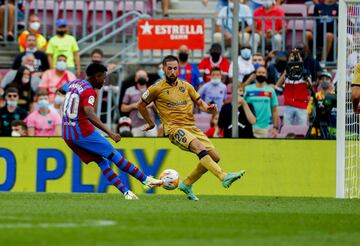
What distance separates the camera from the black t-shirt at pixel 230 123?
22922 mm

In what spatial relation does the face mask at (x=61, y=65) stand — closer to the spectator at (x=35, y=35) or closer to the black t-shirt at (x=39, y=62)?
the black t-shirt at (x=39, y=62)

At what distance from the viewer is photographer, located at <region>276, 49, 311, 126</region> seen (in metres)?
22.5

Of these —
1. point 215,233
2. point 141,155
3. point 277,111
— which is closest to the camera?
point 215,233

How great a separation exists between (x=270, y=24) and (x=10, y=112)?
6.03 metres

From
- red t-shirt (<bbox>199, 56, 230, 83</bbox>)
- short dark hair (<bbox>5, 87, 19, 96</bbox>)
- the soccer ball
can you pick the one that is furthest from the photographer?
the soccer ball

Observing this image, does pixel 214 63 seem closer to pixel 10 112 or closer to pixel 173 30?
pixel 173 30

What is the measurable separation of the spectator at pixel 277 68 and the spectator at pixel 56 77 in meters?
4.11

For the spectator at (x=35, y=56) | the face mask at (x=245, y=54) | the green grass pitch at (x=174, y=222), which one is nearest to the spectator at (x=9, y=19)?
the spectator at (x=35, y=56)

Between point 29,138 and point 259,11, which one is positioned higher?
point 259,11

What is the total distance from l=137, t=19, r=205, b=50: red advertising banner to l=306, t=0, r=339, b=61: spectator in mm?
2516

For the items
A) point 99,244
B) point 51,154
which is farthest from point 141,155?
point 99,244

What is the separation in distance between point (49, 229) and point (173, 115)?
628cm

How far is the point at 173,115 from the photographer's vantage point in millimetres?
17391

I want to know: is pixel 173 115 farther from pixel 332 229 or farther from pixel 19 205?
pixel 332 229
